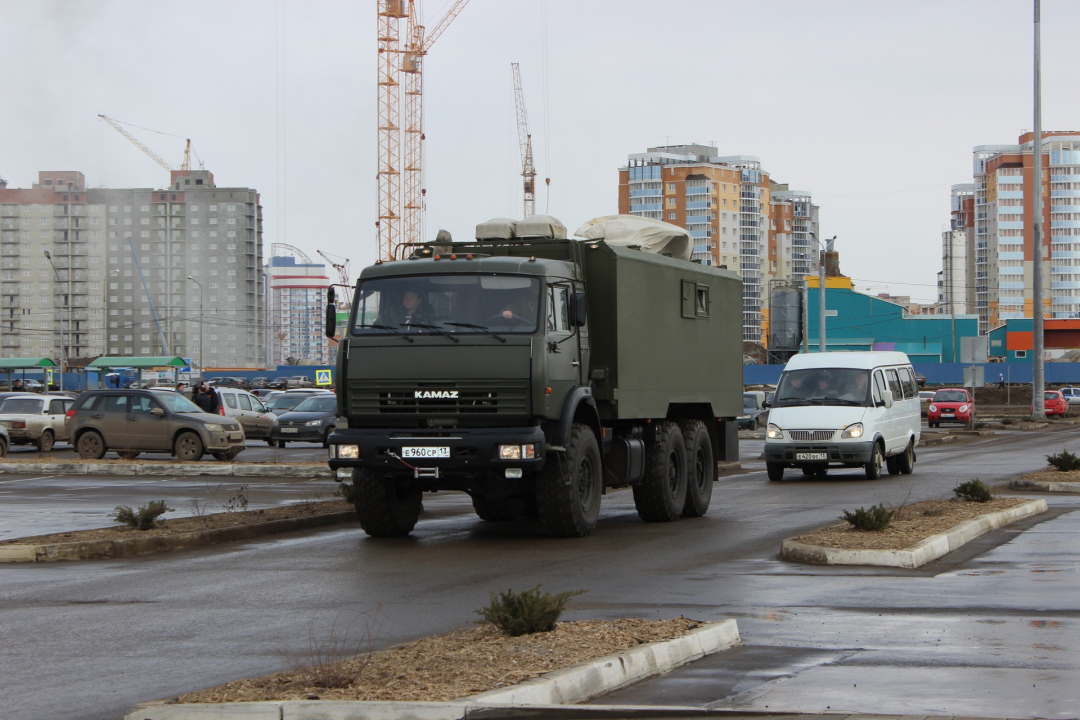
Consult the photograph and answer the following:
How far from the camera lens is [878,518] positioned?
497 inches

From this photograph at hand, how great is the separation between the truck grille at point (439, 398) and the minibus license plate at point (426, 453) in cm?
38

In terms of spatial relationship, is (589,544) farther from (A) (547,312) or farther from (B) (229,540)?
(B) (229,540)

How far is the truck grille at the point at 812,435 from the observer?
23.0m

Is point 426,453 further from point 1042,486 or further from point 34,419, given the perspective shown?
point 34,419

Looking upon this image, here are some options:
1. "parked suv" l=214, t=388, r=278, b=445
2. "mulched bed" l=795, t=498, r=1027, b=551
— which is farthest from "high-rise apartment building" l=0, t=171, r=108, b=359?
"mulched bed" l=795, t=498, r=1027, b=551

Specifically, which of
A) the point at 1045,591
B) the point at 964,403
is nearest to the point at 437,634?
the point at 1045,591

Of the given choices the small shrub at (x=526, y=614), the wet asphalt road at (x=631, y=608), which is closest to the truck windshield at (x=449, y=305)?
the wet asphalt road at (x=631, y=608)

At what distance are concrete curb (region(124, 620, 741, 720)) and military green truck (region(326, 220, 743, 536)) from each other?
642 cm

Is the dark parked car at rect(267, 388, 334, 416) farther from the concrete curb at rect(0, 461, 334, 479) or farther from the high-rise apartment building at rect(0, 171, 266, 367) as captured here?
the high-rise apartment building at rect(0, 171, 266, 367)

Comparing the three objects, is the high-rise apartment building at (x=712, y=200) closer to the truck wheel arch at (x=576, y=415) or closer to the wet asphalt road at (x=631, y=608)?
the truck wheel arch at (x=576, y=415)

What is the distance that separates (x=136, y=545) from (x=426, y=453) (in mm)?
3209

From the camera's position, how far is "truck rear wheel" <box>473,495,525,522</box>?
1579 cm

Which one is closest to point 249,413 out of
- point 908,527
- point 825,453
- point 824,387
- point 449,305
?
point 824,387

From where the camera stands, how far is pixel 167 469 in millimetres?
25312
